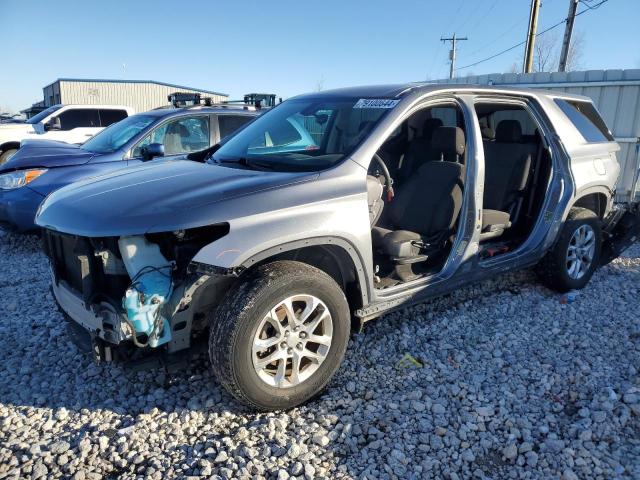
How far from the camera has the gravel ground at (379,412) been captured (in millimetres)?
2543

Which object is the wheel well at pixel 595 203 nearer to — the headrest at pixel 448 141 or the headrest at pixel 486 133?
the headrest at pixel 486 133

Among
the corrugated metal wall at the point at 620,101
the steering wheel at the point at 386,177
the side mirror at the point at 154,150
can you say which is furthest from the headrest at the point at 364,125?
the corrugated metal wall at the point at 620,101

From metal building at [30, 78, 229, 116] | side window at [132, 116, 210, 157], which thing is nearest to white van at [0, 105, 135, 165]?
side window at [132, 116, 210, 157]

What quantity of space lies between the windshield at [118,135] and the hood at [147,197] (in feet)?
10.9

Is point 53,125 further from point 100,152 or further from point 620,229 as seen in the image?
point 620,229

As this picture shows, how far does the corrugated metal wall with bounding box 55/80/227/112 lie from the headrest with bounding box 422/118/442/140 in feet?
103

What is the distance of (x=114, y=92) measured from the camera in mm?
35406

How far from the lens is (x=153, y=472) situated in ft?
8.13

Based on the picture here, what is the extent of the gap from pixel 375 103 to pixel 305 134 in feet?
1.99

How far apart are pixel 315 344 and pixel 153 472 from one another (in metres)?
1.11

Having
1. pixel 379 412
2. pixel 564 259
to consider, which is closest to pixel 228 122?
pixel 564 259

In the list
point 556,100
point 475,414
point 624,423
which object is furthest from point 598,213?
point 475,414

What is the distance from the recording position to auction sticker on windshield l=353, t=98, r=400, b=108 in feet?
11.3

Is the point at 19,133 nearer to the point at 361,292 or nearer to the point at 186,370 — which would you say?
the point at 186,370
